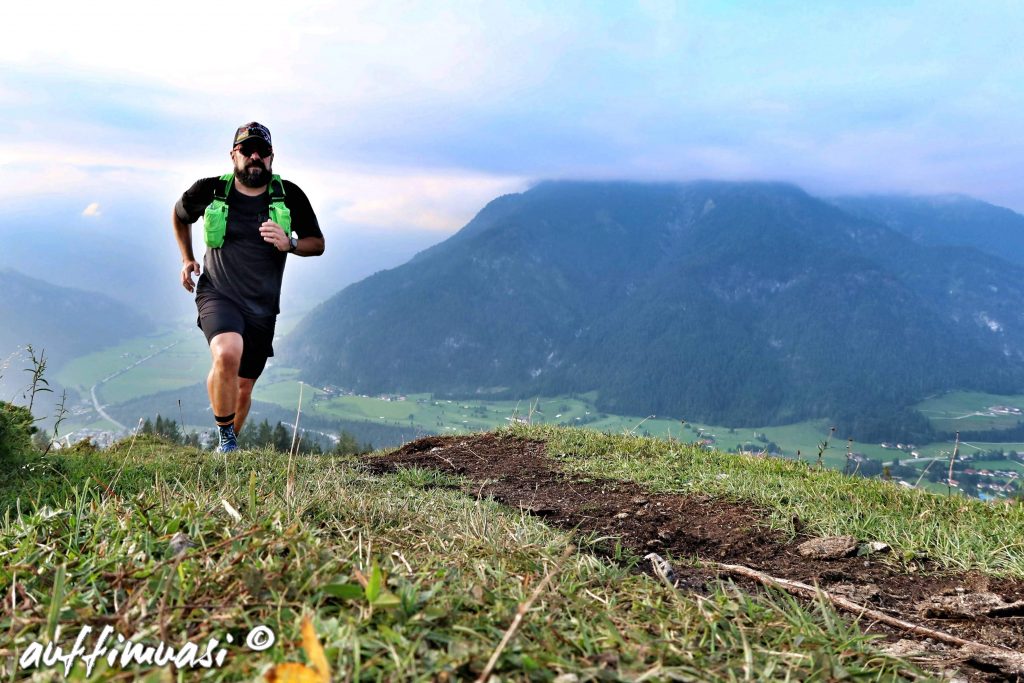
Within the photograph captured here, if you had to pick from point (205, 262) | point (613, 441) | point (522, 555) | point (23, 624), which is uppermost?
point (205, 262)

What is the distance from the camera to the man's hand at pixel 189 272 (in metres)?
7.99

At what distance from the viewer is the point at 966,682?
2.81 m

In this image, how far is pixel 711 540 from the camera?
5.09 meters

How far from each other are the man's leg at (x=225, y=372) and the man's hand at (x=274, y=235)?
44.2 inches

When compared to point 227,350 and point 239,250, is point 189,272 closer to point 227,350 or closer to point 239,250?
point 239,250

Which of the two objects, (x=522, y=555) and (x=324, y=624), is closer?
(x=324, y=624)

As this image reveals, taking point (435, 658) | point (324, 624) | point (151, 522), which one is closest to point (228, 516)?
point (151, 522)

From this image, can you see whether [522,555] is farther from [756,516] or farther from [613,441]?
[613,441]

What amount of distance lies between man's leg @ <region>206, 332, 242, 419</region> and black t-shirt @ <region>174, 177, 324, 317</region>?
0.61 m

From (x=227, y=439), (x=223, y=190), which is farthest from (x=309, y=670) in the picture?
(x=223, y=190)

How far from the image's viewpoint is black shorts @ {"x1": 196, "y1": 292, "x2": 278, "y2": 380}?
788 centimetres

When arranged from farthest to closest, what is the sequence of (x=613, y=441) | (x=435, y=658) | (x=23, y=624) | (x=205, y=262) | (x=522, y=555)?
(x=613, y=441) → (x=205, y=262) → (x=522, y=555) → (x=23, y=624) → (x=435, y=658)

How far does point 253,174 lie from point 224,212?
553 mm

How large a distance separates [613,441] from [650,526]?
3511 mm
